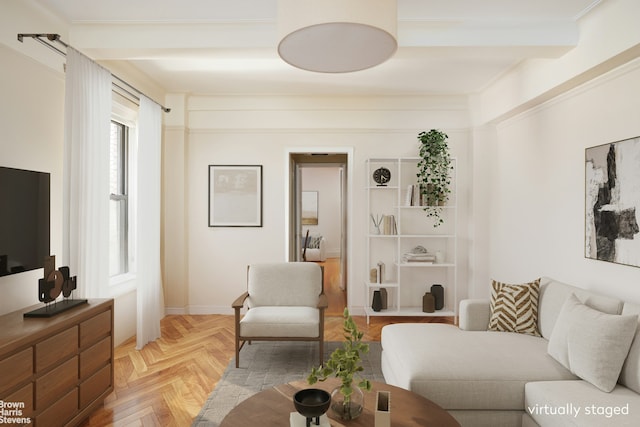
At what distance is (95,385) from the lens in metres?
2.73

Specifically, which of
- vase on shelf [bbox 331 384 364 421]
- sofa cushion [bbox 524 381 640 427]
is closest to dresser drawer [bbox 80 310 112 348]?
vase on shelf [bbox 331 384 364 421]

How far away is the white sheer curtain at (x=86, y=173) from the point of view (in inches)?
119

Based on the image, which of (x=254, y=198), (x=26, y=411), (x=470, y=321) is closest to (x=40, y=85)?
(x=26, y=411)

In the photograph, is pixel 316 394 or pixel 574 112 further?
pixel 574 112

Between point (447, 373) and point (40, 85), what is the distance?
337 cm

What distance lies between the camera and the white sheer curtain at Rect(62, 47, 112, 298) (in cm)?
303

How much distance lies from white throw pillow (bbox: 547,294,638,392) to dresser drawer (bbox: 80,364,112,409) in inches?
117

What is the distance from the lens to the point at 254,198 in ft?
17.4

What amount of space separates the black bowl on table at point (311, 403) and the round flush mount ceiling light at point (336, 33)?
1.59m

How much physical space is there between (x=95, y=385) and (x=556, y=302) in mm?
3242

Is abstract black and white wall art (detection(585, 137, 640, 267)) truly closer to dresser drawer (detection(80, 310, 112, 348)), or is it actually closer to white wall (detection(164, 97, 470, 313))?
white wall (detection(164, 97, 470, 313))

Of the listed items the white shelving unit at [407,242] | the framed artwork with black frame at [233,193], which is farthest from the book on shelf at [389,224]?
the framed artwork with black frame at [233,193]

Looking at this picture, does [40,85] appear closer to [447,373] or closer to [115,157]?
[115,157]

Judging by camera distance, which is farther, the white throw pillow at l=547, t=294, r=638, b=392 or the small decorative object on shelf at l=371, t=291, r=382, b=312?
the small decorative object on shelf at l=371, t=291, r=382, b=312
